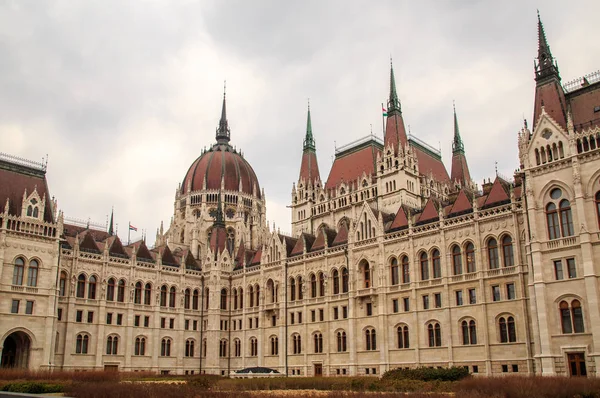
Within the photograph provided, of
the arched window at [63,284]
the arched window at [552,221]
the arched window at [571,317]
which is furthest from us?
the arched window at [63,284]

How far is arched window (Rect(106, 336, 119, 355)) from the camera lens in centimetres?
6181

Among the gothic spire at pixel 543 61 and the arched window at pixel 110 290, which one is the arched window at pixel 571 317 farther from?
the arched window at pixel 110 290

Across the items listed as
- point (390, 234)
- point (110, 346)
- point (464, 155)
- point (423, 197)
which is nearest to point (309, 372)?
point (390, 234)

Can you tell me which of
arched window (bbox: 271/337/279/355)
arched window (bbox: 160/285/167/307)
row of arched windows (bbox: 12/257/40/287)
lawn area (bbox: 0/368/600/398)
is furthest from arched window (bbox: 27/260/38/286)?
arched window (bbox: 271/337/279/355)

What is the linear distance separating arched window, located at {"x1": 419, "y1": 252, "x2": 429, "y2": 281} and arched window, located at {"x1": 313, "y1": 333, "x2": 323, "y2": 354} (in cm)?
1337

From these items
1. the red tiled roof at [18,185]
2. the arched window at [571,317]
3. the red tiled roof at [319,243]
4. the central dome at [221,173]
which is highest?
the central dome at [221,173]

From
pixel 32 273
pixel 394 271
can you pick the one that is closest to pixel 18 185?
pixel 32 273

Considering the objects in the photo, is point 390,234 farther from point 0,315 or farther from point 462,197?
point 0,315

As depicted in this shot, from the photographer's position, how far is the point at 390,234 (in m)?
55.4

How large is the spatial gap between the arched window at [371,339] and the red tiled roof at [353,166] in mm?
25863

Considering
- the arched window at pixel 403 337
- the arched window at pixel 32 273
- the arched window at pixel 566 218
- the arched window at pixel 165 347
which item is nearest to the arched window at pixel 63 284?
the arched window at pixel 32 273

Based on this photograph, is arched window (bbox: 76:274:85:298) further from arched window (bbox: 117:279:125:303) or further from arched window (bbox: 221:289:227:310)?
arched window (bbox: 221:289:227:310)

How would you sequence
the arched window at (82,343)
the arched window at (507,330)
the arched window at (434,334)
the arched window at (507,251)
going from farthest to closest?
the arched window at (82,343) → the arched window at (434,334) → the arched window at (507,251) → the arched window at (507,330)

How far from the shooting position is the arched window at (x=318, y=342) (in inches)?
2344
